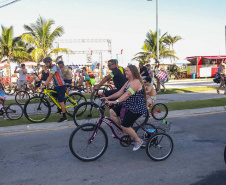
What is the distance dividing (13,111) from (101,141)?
4.61 meters

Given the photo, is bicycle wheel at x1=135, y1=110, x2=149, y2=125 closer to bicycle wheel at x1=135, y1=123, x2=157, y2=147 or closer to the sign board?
bicycle wheel at x1=135, y1=123, x2=157, y2=147

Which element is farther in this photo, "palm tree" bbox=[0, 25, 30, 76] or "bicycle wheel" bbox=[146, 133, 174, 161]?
"palm tree" bbox=[0, 25, 30, 76]

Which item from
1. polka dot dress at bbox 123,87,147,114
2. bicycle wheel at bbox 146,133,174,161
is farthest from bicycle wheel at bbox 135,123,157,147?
polka dot dress at bbox 123,87,147,114

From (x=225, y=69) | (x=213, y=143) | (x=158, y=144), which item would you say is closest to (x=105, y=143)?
(x=158, y=144)

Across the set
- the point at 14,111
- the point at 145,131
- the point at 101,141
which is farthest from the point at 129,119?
the point at 14,111

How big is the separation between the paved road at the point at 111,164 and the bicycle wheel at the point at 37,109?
1.42 meters

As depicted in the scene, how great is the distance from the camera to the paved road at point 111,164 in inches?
146

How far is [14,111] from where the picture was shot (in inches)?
312

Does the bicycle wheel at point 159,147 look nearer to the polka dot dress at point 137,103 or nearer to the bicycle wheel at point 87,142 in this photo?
the polka dot dress at point 137,103

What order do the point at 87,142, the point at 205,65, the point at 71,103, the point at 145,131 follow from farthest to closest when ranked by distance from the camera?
1. the point at 205,65
2. the point at 71,103
3. the point at 145,131
4. the point at 87,142

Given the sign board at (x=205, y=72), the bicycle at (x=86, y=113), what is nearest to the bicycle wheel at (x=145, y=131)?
the bicycle at (x=86, y=113)

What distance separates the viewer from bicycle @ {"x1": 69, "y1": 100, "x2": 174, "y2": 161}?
4348 millimetres

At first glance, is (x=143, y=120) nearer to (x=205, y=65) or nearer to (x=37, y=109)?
(x=37, y=109)

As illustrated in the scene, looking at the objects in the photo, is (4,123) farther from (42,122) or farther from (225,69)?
(225,69)
